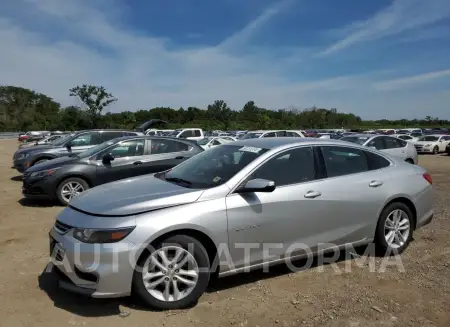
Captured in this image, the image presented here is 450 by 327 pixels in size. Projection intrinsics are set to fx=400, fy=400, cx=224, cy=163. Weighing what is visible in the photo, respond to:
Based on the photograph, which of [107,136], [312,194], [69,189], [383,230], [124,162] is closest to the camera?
[312,194]

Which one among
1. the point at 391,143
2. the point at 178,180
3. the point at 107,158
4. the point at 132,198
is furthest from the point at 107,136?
the point at 391,143

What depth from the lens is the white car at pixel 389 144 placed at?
14.2 m

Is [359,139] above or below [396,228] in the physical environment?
above

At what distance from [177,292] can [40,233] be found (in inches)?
133

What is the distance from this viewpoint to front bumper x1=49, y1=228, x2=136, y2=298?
3301 millimetres

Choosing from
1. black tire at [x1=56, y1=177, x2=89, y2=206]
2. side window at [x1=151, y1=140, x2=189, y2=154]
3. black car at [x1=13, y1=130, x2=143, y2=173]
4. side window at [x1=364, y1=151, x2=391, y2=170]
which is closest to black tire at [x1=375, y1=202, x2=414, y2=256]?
side window at [x1=364, y1=151, x2=391, y2=170]

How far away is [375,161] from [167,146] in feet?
16.9

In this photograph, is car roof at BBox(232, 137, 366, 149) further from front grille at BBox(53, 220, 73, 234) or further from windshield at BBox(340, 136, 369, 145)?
windshield at BBox(340, 136, 369, 145)

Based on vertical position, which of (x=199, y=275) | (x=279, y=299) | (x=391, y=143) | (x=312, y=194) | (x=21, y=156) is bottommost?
(x=279, y=299)

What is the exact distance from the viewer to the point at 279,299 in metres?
3.81

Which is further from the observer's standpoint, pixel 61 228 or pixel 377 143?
pixel 377 143

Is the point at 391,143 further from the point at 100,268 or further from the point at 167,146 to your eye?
the point at 100,268

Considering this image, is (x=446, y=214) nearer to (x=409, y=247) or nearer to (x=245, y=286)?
(x=409, y=247)

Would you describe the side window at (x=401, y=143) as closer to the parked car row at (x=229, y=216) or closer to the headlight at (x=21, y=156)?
the parked car row at (x=229, y=216)
